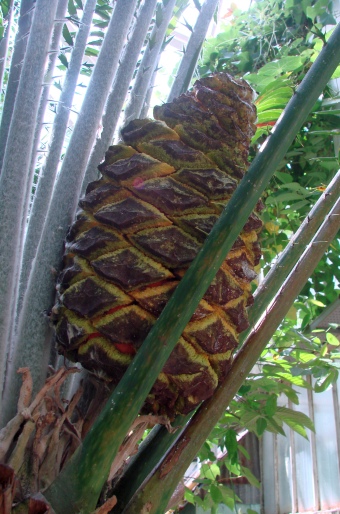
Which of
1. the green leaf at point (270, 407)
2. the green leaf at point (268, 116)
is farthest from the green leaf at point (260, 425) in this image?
the green leaf at point (268, 116)

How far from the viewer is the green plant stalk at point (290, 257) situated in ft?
1.60

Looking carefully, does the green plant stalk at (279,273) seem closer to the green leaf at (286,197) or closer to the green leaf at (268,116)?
the green leaf at (268,116)

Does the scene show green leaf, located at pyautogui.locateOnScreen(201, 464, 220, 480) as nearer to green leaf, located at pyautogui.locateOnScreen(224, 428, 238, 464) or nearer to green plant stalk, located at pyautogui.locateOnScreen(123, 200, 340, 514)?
green leaf, located at pyautogui.locateOnScreen(224, 428, 238, 464)

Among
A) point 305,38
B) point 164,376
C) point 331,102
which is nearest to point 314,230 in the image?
point 164,376

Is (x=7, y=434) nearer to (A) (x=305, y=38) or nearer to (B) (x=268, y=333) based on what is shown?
(B) (x=268, y=333)

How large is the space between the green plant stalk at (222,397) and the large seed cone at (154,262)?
0.10 feet

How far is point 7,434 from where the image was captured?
1.27 feet

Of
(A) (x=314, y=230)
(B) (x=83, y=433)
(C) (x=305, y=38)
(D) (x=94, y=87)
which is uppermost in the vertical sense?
(C) (x=305, y=38)

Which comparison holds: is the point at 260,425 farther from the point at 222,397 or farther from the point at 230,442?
the point at 222,397

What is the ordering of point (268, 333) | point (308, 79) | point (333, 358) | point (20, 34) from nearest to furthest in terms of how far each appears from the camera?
point (308, 79) → point (268, 333) → point (20, 34) → point (333, 358)

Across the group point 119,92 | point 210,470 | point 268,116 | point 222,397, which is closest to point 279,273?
point 222,397

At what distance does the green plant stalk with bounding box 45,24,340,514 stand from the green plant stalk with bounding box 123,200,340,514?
58mm

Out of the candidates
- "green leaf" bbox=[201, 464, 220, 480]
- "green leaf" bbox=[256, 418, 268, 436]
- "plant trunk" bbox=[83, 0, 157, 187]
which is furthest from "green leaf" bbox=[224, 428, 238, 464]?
"plant trunk" bbox=[83, 0, 157, 187]

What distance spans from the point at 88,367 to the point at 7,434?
0.26 ft
